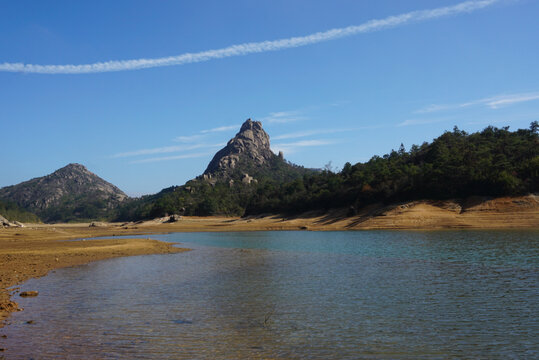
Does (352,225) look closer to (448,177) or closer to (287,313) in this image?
(448,177)

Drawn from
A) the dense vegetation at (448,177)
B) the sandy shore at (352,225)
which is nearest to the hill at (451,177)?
the dense vegetation at (448,177)

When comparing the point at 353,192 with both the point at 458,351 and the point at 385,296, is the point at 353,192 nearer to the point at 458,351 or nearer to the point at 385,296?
the point at 385,296

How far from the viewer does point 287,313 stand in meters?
15.9

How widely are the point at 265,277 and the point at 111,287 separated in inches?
372

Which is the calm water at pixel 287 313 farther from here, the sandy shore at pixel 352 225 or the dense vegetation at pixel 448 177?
the dense vegetation at pixel 448 177

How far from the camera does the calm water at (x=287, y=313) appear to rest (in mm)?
11594

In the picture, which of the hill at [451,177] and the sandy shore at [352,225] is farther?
the hill at [451,177]

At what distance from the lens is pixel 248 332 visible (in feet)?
44.3

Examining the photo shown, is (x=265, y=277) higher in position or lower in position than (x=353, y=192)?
lower

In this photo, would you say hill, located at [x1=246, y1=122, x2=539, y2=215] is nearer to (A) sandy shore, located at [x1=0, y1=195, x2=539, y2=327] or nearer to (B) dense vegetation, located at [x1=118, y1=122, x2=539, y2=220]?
(B) dense vegetation, located at [x1=118, y1=122, x2=539, y2=220]

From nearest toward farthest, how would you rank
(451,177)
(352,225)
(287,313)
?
(287,313), (451,177), (352,225)

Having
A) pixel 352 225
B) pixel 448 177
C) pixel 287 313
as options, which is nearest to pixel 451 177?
pixel 448 177

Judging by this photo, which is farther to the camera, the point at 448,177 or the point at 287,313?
the point at 448,177

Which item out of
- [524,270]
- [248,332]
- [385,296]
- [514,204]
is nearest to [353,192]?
[514,204]
